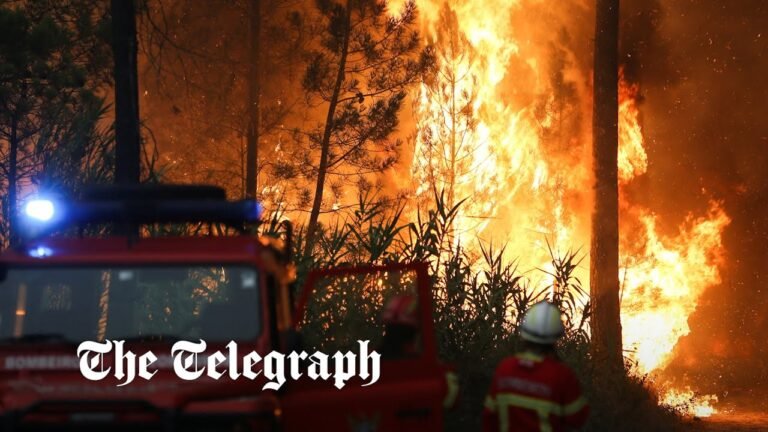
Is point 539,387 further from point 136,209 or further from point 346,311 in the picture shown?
point 346,311

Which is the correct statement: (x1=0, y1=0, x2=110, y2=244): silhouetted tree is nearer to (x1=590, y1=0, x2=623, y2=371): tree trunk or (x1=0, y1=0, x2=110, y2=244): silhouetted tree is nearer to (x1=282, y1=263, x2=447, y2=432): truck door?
(x1=590, y1=0, x2=623, y2=371): tree trunk

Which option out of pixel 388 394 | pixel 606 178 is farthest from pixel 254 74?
pixel 388 394

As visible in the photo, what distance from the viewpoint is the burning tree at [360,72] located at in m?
27.4

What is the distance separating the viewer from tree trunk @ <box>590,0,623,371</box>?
65.8 ft

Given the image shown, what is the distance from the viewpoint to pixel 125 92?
471 inches

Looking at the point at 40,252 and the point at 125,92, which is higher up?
the point at 125,92

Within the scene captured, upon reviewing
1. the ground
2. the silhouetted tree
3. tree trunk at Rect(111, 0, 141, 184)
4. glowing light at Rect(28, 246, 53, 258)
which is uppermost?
the silhouetted tree

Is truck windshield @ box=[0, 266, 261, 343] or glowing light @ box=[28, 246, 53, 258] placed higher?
glowing light @ box=[28, 246, 53, 258]

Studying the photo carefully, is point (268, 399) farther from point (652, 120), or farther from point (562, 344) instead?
point (652, 120)

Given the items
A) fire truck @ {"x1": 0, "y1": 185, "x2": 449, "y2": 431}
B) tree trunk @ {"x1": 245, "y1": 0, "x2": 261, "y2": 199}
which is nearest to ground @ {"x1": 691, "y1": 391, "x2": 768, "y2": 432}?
tree trunk @ {"x1": 245, "y1": 0, "x2": 261, "y2": 199}

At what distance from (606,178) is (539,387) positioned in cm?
1428

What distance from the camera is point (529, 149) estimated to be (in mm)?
30172

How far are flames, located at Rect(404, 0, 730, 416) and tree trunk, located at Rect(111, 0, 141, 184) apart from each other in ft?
45.4

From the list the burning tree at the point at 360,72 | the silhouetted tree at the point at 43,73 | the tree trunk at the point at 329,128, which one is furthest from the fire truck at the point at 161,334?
the tree trunk at the point at 329,128
